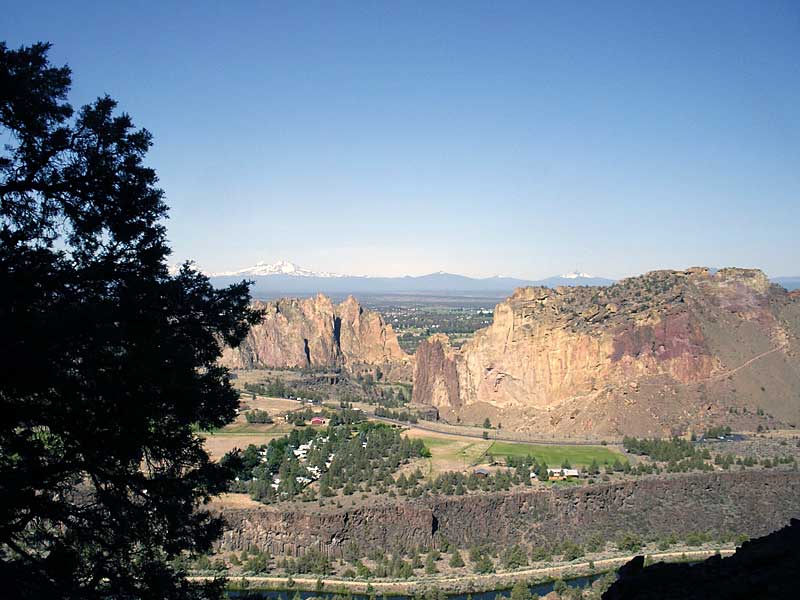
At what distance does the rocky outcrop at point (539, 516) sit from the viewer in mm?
36656

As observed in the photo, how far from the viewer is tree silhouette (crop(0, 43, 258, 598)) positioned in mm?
8312

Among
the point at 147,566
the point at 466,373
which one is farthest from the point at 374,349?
the point at 147,566

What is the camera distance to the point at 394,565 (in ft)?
113

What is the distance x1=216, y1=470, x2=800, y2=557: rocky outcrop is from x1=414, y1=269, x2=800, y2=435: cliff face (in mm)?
15002

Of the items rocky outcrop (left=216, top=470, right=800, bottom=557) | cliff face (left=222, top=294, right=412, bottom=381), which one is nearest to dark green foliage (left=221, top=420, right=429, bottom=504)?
rocky outcrop (left=216, top=470, right=800, bottom=557)

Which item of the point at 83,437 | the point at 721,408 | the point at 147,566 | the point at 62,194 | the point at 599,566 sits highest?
the point at 62,194

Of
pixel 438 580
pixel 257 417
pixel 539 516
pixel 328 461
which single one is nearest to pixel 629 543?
pixel 539 516

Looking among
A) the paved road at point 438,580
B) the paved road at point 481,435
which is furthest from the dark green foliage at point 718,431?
the paved road at point 438,580

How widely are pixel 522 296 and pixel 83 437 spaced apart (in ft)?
215

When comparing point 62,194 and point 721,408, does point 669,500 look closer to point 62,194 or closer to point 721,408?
point 721,408

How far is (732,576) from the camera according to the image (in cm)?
913

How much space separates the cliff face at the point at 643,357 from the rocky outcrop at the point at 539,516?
1500 cm

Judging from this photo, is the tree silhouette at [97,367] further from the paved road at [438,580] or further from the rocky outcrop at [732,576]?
the paved road at [438,580]

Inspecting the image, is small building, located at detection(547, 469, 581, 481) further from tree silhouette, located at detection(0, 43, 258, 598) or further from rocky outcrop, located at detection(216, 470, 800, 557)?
tree silhouette, located at detection(0, 43, 258, 598)
